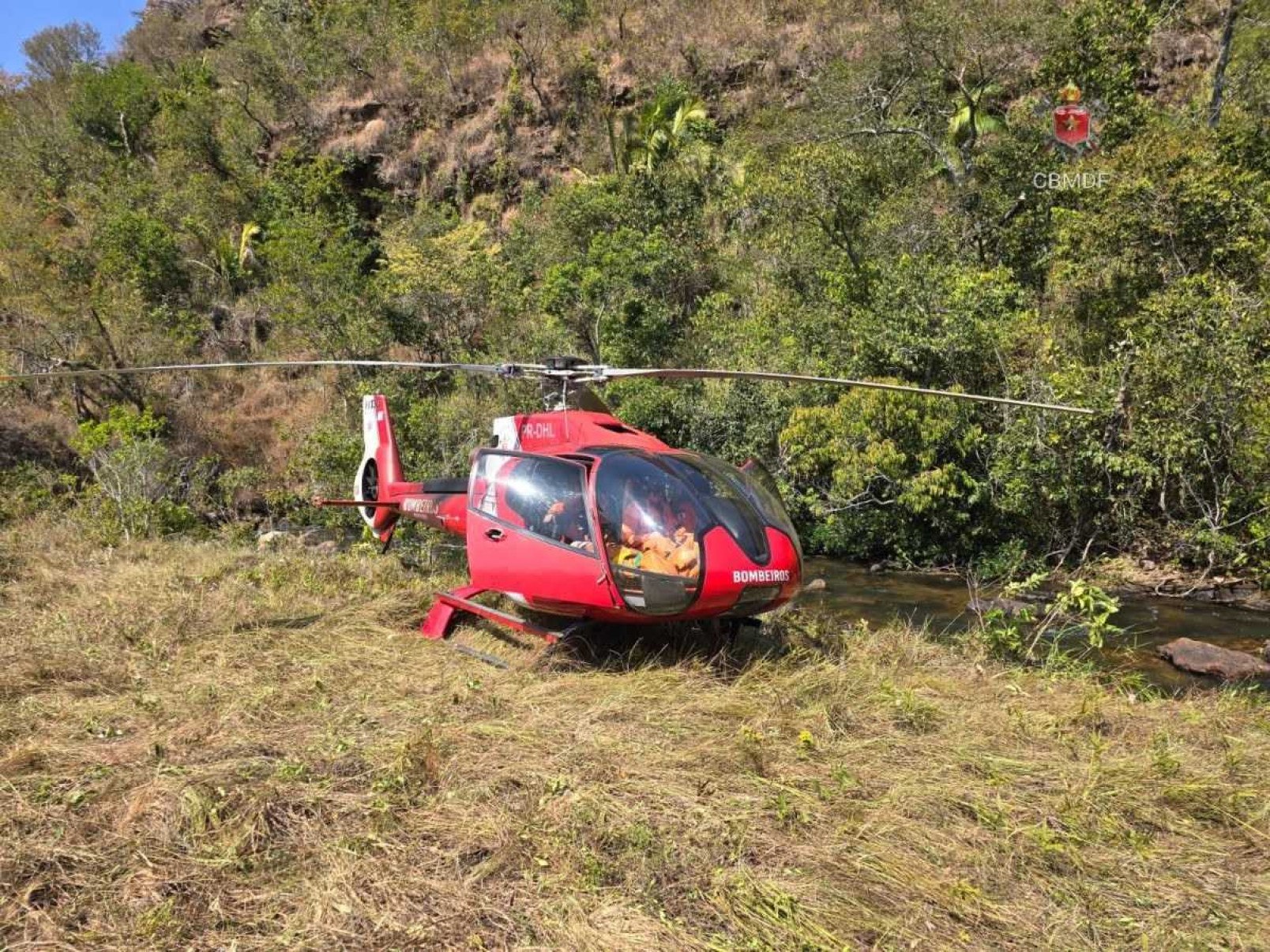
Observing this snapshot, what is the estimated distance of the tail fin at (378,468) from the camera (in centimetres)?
932

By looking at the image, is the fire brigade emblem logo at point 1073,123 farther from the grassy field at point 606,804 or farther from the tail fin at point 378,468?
the tail fin at point 378,468

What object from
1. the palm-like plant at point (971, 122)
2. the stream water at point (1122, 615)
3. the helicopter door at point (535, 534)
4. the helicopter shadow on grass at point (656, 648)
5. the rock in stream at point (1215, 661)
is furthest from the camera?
the palm-like plant at point (971, 122)

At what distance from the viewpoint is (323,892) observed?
3027mm

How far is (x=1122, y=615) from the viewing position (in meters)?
10.8

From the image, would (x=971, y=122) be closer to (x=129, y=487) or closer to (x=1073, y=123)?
(x=1073, y=123)

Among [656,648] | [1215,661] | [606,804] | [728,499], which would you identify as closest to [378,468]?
[656,648]

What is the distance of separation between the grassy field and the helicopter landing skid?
57 cm

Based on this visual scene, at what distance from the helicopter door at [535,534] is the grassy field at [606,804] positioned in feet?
2.08

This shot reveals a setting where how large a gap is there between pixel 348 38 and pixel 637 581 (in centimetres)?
3821

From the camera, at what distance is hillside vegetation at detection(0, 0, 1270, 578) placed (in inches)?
493

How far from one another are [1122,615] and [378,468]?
10.1 m

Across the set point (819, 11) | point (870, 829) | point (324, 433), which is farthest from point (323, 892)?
point (819, 11)

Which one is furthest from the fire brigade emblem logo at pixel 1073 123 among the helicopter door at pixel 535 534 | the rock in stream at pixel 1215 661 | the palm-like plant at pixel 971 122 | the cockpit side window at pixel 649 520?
the helicopter door at pixel 535 534

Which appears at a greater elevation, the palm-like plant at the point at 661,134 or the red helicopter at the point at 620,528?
the palm-like plant at the point at 661,134
